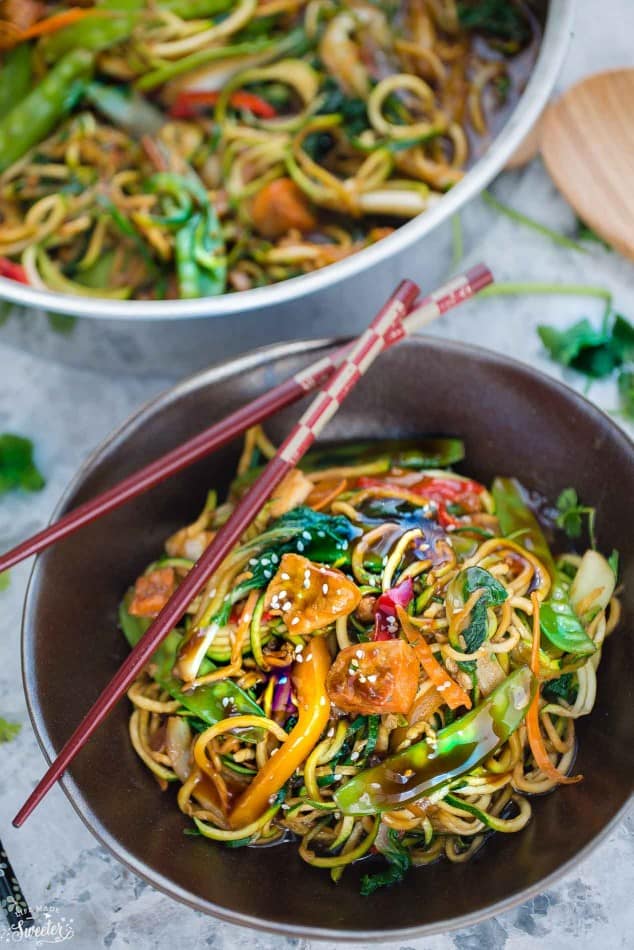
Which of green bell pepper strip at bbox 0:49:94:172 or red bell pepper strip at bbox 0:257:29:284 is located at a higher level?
green bell pepper strip at bbox 0:49:94:172

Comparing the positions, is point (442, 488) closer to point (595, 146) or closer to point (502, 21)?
point (595, 146)

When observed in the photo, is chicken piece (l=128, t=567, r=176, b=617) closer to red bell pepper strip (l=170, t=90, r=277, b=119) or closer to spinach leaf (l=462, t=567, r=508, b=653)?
spinach leaf (l=462, t=567, r=508, b=653)

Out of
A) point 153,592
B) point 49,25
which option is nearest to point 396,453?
point 153,592

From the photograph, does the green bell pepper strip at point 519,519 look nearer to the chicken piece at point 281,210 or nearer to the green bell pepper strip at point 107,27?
the chicken piece at point 281,210

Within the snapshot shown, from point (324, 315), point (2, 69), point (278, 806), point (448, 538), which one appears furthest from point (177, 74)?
point (278, 806)

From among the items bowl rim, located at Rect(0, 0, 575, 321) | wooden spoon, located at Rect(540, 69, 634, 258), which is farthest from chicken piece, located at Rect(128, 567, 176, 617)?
wooden spoon, located at Rect(540, 69, 634, 258)

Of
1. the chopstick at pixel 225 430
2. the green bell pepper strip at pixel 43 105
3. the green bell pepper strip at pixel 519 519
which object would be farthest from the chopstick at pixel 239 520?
the green bell pepper strip at pixel 43 105
